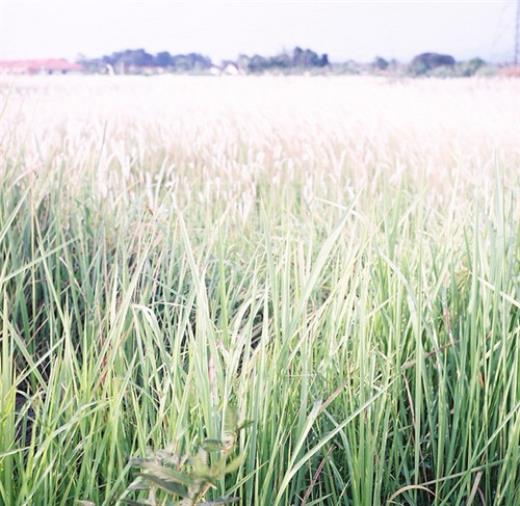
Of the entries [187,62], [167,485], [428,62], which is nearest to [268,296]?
[167,485]

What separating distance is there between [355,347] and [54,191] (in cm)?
76

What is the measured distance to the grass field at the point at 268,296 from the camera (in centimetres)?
88

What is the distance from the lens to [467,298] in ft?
4.20

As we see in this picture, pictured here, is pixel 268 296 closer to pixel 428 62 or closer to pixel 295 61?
pixel 295 61

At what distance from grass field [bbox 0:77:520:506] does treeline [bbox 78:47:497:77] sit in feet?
0.58

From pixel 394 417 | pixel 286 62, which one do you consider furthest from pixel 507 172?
pixel 394 417

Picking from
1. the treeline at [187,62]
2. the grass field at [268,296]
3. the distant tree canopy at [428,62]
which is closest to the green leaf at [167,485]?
the grass field at [268,296]

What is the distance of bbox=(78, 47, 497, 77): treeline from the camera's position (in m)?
2.48

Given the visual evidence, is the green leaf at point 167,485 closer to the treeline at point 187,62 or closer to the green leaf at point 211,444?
the green leaf at point 211,444

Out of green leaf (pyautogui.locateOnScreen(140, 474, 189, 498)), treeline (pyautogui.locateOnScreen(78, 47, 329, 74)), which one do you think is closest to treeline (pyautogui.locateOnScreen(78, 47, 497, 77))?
treeline (pyautogui.locateOnScreen(78, 47, 329, 74))

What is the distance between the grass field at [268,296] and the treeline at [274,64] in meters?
0.18

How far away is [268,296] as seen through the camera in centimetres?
131

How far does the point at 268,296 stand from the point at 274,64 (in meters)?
1.70

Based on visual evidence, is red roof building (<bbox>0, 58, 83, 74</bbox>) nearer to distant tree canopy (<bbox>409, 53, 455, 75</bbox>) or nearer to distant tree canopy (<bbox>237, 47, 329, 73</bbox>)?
distant tree canopy (<bbox>237, 47, 329, 73</bbox>)
